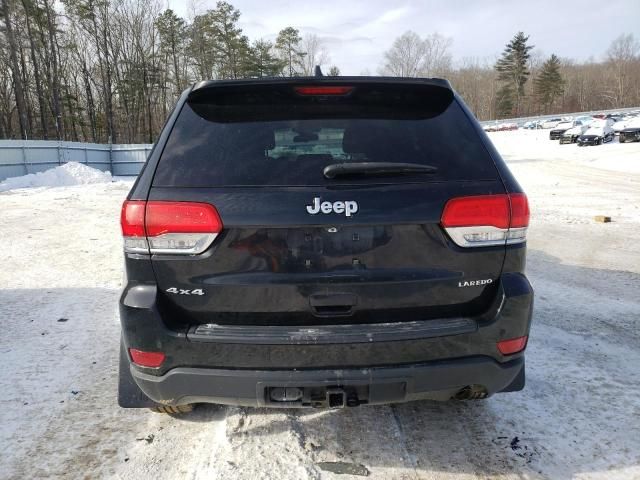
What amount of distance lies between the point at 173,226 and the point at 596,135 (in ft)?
125

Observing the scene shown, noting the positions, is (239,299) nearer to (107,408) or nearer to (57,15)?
(107,408)

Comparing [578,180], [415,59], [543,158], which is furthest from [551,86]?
[578,180]

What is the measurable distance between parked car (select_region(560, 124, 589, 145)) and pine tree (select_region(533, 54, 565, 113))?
169ft

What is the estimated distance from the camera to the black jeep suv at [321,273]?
1.91 meters

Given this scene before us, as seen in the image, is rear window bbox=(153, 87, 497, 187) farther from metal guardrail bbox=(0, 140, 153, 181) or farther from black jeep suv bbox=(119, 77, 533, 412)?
metal guardrail bbox=(0, 140, 153, 181)

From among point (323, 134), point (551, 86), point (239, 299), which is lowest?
point (239, 299)

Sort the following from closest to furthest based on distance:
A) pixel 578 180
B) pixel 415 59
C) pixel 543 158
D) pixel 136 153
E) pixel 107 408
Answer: pixel 107 408 → pixel 578 180 → pixel 136 153 → pixel 543 158 → pixel 415 59

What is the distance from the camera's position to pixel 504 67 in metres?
79.7

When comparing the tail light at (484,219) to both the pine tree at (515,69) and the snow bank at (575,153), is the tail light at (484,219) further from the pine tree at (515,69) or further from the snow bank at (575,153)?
the pine tree at (515,69)

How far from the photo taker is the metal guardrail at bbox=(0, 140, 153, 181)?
18.5 meters

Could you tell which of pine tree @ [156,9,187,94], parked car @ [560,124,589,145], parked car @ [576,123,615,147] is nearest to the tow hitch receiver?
parked car @ [576,123,615,147]

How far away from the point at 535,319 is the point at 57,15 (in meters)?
47.6

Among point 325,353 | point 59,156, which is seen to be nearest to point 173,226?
point 325,353

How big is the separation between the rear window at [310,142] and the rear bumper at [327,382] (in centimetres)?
82
